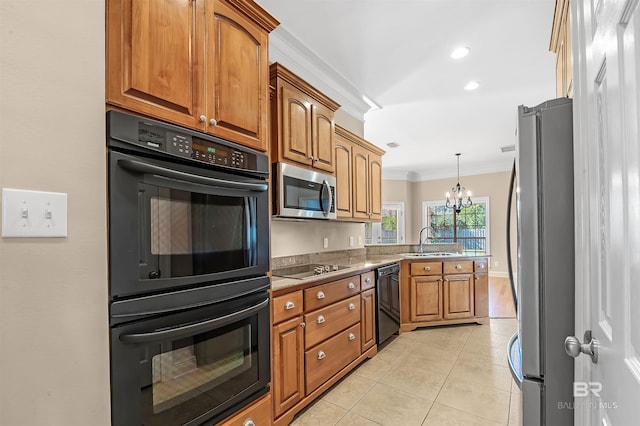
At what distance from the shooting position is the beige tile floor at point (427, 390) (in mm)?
1979

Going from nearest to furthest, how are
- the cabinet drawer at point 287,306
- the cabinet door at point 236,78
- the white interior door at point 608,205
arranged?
the white interior door at point 608,205 → the cabinet door at point 236,78 → the cabinet drawer at point 287,306

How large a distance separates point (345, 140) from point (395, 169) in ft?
17.1

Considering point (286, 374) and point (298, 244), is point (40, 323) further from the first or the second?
point (298, 244)

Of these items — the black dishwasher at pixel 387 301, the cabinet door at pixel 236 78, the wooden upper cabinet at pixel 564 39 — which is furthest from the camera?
the black dishwasher at pixel 387 301

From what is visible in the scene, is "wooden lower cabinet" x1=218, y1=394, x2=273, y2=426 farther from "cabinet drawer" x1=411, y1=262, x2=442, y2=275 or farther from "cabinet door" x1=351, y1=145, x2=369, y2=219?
"cabinet drawer" x1=411, y1=262, x2=442, y2=275

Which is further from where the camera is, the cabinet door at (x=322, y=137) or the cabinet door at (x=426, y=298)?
the cabinet door at (x=426, y=298)

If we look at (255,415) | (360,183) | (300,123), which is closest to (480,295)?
(360,183)

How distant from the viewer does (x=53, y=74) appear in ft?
2.83

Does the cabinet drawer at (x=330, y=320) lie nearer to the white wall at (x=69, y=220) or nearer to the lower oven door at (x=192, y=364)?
the lower oven door at (x=192, y=364)

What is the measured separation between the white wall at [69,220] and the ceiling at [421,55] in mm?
1599

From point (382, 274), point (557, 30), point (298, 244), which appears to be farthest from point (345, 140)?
point (557, 30)

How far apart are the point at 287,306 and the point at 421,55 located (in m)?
2.47

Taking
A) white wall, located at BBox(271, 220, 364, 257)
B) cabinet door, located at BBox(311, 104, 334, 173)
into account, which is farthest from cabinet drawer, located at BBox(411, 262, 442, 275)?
cabinet door, located at BBox(311, 104, 334, 173)

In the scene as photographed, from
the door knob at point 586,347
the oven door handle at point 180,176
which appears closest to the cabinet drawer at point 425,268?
the oven door handle at point 180,176
